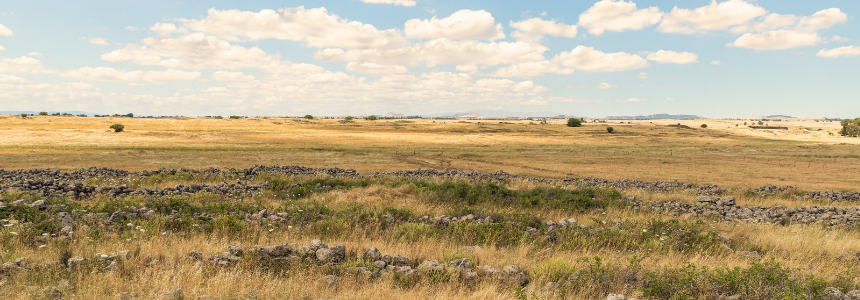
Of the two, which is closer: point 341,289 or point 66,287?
point 66,287

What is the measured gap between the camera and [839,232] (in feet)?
47.1

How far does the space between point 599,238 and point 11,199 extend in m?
18.0

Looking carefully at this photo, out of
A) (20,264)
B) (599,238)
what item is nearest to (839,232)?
(599,238)

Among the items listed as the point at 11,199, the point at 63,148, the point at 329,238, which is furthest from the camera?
the point at 63,148

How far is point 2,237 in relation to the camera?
9.11m

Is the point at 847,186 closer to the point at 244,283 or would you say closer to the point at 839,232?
the point at 839,232

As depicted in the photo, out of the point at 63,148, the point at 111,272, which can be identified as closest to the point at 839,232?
the point at 111,272

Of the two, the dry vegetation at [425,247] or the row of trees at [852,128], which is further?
the row of trees at [852,128]

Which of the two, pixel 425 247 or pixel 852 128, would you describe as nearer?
pixel 425 247

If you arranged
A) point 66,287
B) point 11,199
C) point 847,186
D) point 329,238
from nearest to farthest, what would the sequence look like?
point 66,287 → point 329,238 → point 11,199 → point 847,186

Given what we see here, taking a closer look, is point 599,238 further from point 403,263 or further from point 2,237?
point 2,237

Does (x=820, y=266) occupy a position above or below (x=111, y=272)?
below

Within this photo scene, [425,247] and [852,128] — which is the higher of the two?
[852,128]

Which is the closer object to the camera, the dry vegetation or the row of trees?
the dry vegetation
